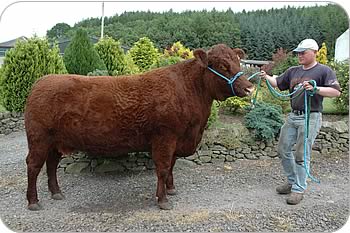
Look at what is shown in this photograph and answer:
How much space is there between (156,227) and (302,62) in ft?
9.65

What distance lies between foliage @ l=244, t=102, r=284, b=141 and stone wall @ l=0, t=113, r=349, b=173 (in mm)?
153

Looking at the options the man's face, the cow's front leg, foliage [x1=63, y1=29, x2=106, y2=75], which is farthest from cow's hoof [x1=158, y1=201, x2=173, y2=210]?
foliage [x1=63, y1=29, x2=106, y2=75]

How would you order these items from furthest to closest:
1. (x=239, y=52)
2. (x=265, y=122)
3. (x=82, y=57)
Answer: (x=82, y=57), (x=265, y=122), (x=239, y=52)

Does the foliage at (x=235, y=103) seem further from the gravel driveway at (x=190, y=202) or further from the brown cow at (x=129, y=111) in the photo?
the brown cow at (x=129, y=111)

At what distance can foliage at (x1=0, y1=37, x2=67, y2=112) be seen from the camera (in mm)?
9766

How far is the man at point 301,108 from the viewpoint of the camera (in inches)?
199

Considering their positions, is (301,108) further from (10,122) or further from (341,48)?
(341,48)

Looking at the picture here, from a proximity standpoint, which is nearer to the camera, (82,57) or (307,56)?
(307,56)

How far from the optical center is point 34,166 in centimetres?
502

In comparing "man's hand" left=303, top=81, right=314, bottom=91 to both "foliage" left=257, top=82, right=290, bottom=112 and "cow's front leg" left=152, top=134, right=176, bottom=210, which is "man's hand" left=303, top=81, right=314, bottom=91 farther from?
"foliage" left=257, top=82, right=290, bottom=112

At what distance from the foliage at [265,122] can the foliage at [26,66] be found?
5.23m

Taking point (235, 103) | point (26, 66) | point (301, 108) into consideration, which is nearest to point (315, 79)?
point (301, 108)

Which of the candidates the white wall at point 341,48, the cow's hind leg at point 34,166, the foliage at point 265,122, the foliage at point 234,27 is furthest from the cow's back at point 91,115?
the white wall at point 341,48

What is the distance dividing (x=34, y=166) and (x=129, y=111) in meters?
1.47
